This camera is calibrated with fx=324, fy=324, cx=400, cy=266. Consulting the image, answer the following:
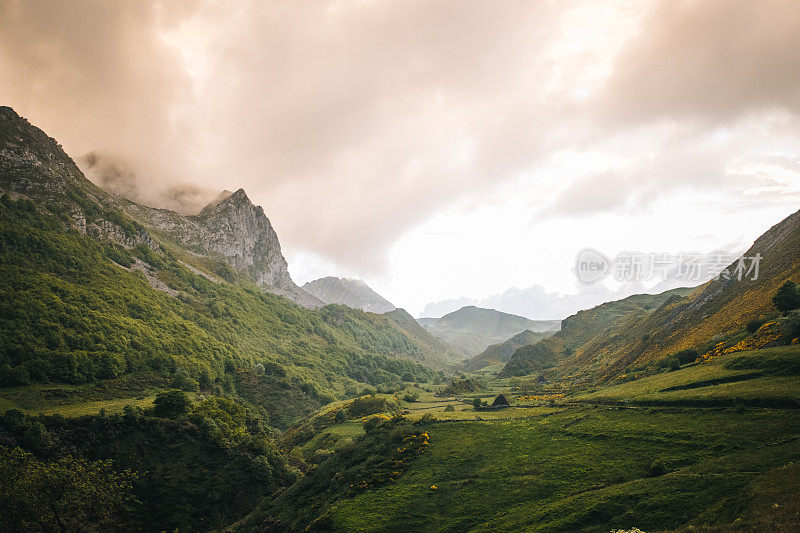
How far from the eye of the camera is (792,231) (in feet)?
259

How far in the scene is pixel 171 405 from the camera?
7925 centimetres

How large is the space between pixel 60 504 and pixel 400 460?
46925mm

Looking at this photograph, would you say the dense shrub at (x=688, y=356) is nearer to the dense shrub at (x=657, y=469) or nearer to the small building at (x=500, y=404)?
the small building at (x=500, y=404)

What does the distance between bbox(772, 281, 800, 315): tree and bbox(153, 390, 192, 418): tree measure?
399 ft

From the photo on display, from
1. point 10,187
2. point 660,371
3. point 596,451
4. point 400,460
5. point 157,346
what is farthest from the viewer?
point 10,187

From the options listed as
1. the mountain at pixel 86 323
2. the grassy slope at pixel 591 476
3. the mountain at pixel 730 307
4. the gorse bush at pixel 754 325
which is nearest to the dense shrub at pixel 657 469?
the grassy slope at pixel 591 476

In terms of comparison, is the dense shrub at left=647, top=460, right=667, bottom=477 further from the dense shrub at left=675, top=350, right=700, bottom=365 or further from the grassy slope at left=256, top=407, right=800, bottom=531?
the dense shrub at left=675, top=350, right=700, bottom=365

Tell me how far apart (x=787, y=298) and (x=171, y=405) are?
124794 mm

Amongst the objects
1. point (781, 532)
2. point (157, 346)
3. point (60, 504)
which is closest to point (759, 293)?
point (781, 532)

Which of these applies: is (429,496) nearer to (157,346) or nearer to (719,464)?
(719,464)

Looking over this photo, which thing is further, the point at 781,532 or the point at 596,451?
the point at 596,451

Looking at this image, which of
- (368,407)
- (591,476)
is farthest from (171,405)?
(591,476)

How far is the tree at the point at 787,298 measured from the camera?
5169 cm

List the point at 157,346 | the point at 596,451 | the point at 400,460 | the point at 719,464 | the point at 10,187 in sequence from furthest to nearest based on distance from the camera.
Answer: the point at 10,187, the point at 157,346, the point at 400,460, the point at 596,451, the point at 719,464
